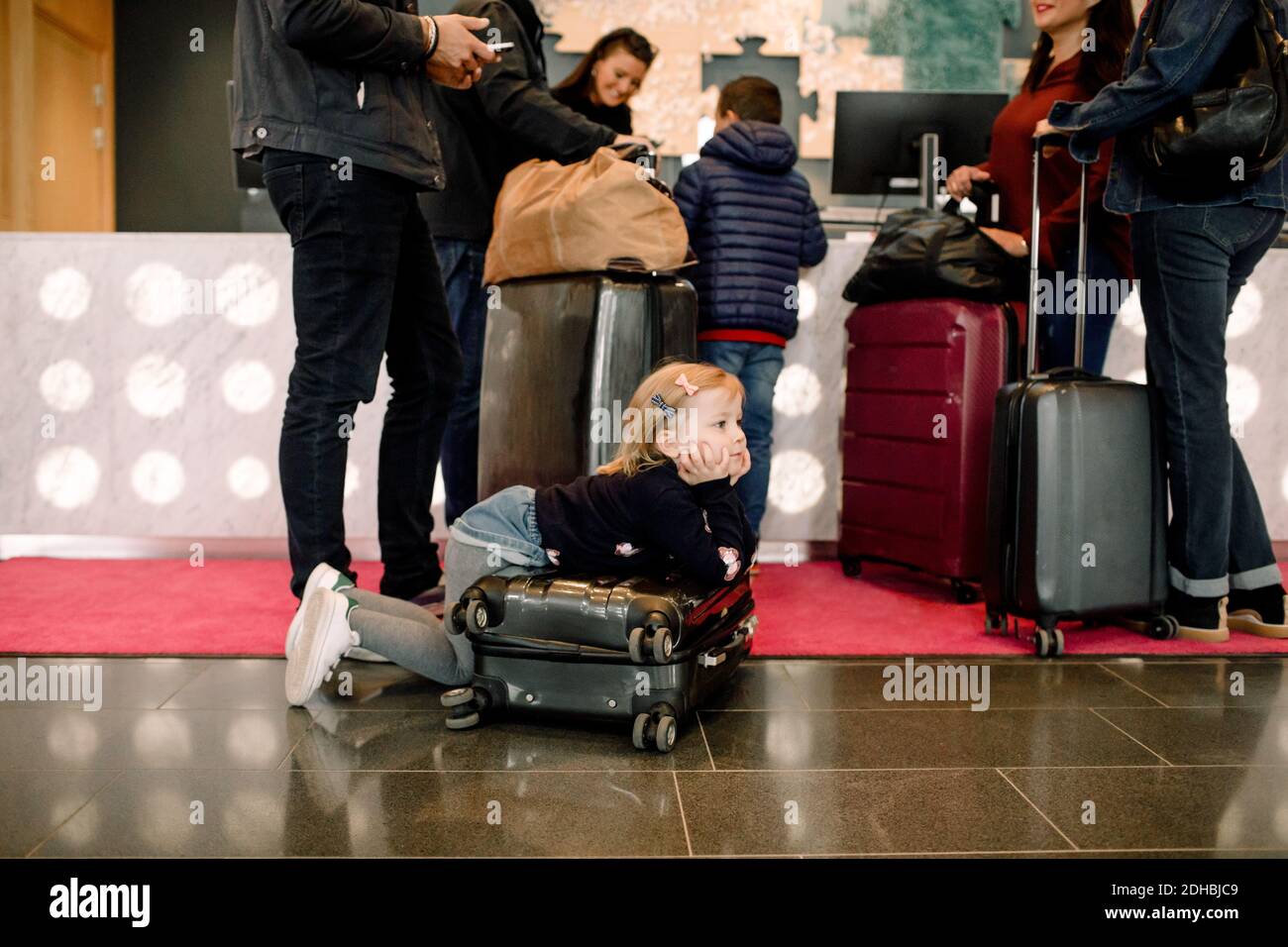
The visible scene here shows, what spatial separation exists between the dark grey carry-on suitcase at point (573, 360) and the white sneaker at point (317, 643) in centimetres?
56

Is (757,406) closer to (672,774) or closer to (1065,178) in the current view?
(1065,178)

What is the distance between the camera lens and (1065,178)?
8.37 ft

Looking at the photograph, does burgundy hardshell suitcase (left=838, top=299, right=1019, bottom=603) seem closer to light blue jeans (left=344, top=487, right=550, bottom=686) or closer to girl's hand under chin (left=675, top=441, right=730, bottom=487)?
girl's hand under chin (left=675, top=441, right=730, bottom=487)

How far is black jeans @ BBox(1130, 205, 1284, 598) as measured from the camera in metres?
2.18

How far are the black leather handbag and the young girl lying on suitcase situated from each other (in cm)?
104

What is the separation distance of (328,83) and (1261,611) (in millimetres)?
2142

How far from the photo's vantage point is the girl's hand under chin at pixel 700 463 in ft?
5.54

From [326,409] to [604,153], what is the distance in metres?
0.72

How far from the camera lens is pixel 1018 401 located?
7.39 ft

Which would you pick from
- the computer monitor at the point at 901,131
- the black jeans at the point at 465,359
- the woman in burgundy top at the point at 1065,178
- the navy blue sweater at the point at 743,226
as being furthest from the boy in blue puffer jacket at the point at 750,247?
the computer monitor at the point at 901,131

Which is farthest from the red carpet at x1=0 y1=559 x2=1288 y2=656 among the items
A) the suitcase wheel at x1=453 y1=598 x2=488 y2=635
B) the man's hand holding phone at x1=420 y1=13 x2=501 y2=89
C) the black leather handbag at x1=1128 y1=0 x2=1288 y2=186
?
the man's hand holding phone at x1=420 y1=13 x2=501 y2=89

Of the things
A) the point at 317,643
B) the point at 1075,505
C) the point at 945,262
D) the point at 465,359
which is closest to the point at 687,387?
the point at 317,643
